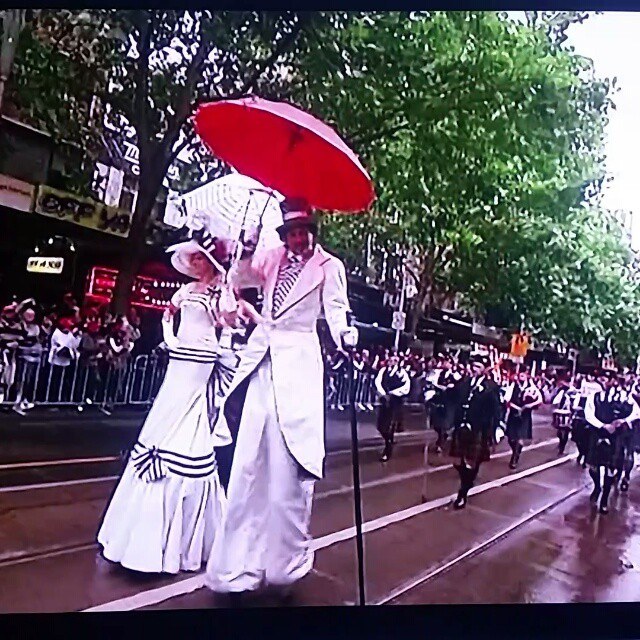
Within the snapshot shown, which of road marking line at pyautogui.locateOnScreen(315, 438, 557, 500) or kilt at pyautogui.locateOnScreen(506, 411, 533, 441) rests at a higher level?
kilt at pyautogui.locateOnScreen(506, 411, 533, 441)

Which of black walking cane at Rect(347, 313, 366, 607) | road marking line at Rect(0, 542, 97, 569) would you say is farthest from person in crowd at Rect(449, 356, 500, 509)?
road marking line at Rect(0, 542, 97, 569)

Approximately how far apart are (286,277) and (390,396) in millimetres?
527

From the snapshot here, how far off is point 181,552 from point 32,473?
524 mm

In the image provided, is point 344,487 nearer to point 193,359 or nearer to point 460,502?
point 460,502

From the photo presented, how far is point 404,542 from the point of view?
2840 mm

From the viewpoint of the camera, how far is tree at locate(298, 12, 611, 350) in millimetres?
2896

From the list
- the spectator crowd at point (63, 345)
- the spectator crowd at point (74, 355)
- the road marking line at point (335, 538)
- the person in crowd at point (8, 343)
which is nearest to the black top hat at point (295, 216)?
the spectator crowd at point (74, 355)

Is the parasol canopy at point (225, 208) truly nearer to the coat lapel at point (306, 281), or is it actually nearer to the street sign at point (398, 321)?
the coat lapel at point (306, 281)

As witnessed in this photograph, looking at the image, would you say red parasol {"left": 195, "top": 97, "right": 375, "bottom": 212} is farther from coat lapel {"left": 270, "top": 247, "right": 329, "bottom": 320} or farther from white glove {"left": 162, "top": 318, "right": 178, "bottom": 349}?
white glove {"left": 162, "top": 318, "right": 178, "bottom": 349}

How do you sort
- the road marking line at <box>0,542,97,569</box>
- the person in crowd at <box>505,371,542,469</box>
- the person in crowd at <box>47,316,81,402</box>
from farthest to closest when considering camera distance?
the person in crowd at <box>505,371,542,469</box> → the person in crowd at <box>47,316,81,402</box> → the road marking line at <box>0,542,97,569</box>

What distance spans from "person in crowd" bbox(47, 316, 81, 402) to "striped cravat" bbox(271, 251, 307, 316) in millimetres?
632

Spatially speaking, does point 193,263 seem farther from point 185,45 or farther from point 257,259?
point 185,45

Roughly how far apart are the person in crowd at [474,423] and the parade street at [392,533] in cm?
4

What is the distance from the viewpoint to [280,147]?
278 centimetres
